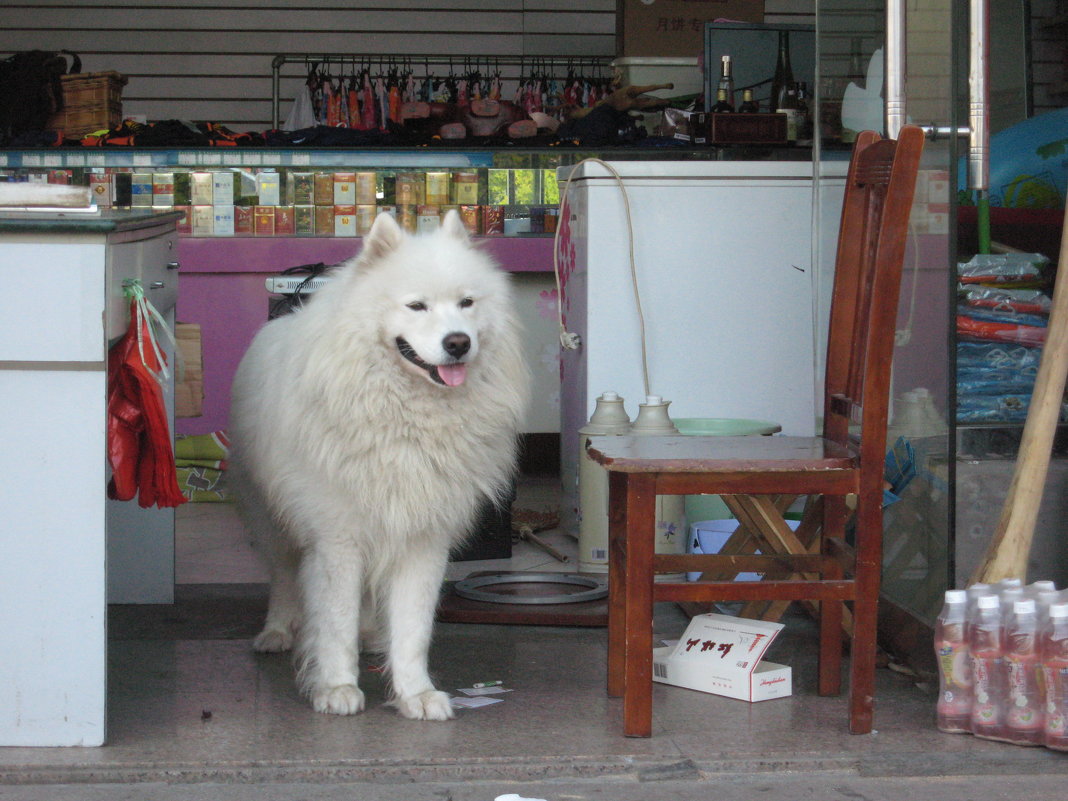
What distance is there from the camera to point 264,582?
4477 mm

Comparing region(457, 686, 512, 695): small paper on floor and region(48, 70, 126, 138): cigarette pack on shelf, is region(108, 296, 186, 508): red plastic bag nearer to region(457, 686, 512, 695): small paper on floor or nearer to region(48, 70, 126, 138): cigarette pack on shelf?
region(457, 686, 512, 695): small paper on floor

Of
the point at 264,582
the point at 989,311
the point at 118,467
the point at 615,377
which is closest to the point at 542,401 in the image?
the point at 615,377

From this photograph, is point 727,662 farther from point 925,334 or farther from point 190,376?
point 190,376

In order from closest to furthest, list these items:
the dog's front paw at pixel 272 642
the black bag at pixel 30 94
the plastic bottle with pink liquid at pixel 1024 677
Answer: the plastic bottle with pink liquid at pixel 1024 677
the dog's front paw at pixel 272 642
the black bag at pixel 30 94

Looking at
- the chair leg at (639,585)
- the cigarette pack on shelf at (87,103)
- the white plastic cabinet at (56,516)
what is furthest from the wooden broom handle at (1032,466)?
the cigarette pack on shelf at (87,103)

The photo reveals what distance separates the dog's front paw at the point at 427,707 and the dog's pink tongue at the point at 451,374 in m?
0.75

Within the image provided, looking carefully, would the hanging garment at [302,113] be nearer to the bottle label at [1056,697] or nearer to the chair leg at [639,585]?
the chair leg at [639,585]

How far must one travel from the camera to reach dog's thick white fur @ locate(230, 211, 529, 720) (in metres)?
3.05

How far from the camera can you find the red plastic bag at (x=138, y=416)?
9.17 feet

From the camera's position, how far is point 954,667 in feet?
9.36

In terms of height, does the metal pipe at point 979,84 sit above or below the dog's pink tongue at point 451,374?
above

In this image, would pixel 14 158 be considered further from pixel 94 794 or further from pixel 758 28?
pixel 94 794

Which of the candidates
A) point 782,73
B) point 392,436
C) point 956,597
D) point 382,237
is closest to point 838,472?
point 956,597

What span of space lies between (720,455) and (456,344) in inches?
26.4
